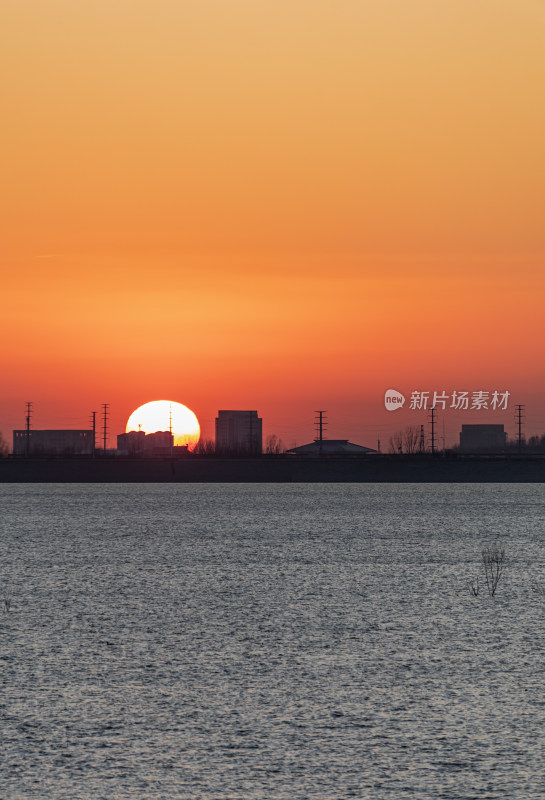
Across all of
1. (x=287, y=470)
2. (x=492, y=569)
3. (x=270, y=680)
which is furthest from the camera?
(x=287, y=470)

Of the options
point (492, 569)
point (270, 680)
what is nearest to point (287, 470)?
point (492, 569)

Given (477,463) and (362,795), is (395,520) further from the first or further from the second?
(477,463)

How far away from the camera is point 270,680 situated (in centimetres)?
1409

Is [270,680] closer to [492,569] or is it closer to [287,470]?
[492,569]

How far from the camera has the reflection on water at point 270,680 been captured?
9938 mm

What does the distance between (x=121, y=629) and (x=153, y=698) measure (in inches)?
215

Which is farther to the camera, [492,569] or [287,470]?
[287,470]

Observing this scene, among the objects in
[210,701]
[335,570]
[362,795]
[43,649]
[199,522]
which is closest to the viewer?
[362,795]

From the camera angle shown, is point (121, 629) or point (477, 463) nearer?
point (121, 629)

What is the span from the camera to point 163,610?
20.9 m

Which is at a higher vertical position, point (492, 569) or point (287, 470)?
point (287, 470)

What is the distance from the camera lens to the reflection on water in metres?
9.94

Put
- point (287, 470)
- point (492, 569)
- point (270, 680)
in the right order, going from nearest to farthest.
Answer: point (270, 680) < point (492, 569) < point (287, 470)

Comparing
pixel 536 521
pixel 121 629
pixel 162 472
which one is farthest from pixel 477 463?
pixel 121 629
